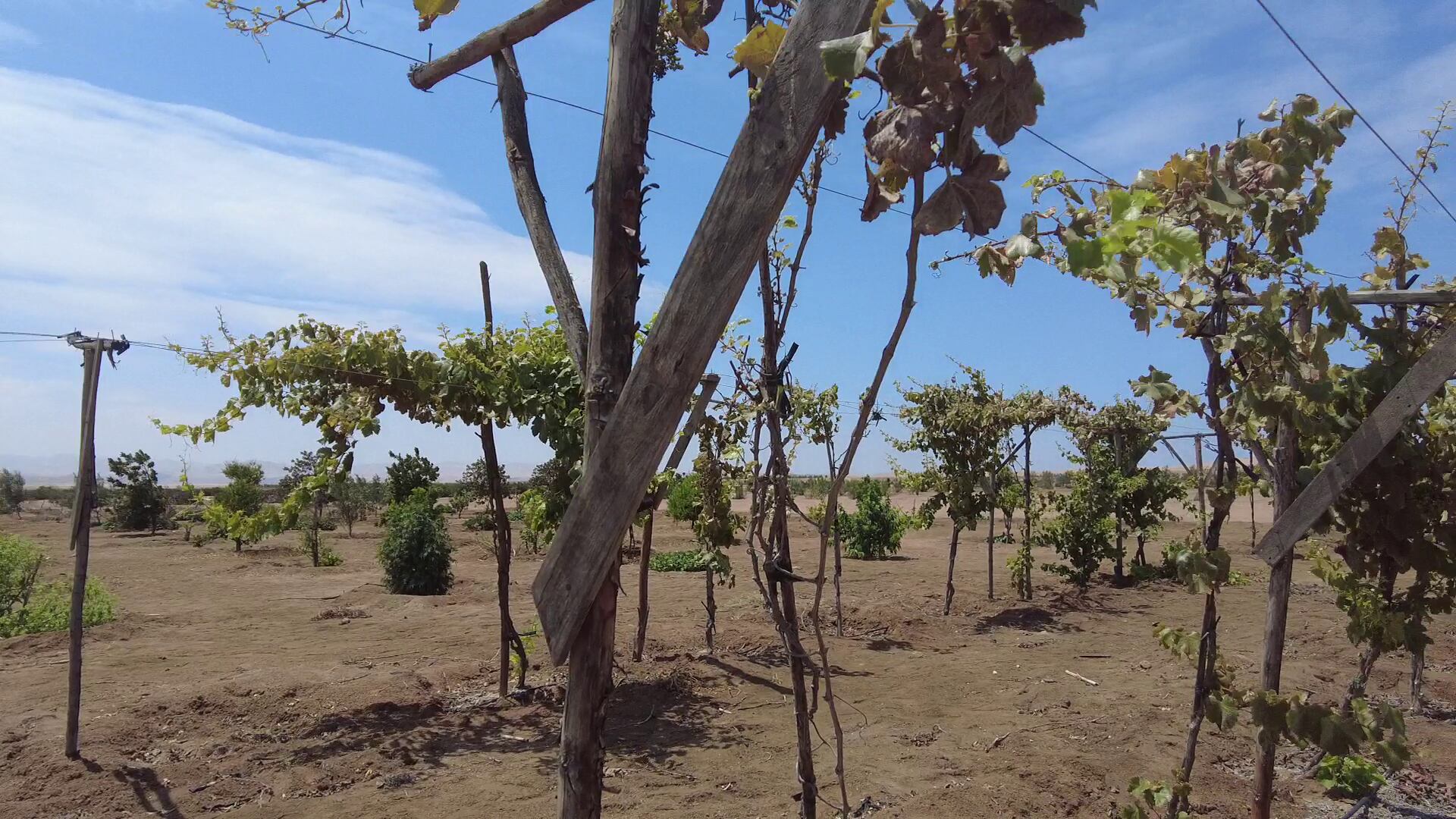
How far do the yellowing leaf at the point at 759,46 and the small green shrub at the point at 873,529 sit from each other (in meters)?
14.8

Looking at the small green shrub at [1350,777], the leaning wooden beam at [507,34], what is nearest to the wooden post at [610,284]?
the leaning wooden beam at [507,34]

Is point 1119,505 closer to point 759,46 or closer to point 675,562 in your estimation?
point 675,562

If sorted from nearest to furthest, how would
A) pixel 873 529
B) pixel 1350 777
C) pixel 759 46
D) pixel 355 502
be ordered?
1. pixel 759 46
2. pixel 1350 777
3. pixel 873 529
4. pixel 355 502

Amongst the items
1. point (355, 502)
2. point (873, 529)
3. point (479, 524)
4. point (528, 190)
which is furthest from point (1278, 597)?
point (355, 502)

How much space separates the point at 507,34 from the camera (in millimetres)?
1818

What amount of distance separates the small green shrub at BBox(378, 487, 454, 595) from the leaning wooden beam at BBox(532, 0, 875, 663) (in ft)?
34.8

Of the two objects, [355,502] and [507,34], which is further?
[355,502]

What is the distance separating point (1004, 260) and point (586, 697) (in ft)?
3.59

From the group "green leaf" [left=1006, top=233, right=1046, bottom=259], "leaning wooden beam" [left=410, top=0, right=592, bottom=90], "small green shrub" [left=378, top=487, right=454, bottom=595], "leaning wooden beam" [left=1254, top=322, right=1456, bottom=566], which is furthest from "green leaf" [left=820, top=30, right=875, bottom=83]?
"small green shrub" [left=378, top=487, right=454, bottom=595]

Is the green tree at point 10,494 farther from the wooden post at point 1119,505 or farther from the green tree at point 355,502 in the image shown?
the wooden post at point 1119,505

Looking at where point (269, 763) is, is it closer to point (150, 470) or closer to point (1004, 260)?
point (1004, 260)

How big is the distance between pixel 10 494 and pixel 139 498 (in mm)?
16122

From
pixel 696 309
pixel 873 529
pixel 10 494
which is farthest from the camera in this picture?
pixel 10 494

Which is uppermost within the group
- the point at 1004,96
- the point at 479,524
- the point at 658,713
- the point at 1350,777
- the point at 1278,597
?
the point at 1004,96
